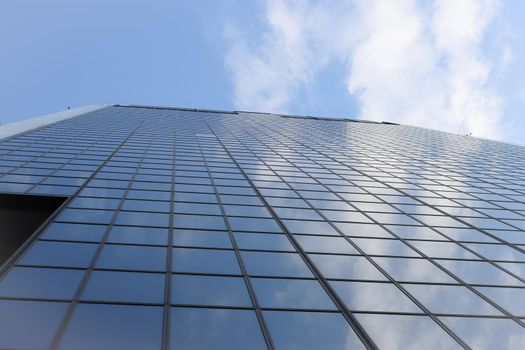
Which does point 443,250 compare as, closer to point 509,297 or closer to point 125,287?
point 509,297

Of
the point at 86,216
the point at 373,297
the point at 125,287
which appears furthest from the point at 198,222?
the point at 373,297

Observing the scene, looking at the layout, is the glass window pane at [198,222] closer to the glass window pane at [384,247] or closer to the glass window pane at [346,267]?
the glass window pane at [346,267]

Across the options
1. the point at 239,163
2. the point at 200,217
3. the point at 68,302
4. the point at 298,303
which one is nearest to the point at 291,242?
the point at 200,217

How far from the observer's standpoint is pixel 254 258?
13.9 m

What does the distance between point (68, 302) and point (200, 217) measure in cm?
709

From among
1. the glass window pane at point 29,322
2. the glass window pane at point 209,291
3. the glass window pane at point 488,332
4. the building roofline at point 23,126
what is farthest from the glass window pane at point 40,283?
the building roofline at point 23,126

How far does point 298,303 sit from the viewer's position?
37.4 ft

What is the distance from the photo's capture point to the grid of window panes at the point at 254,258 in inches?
396

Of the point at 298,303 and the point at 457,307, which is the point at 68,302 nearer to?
the point at 298,303

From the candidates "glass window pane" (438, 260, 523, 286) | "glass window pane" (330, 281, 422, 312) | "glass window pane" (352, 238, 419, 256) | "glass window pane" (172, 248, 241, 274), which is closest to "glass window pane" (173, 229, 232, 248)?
"glass window pane" (172, 248, 241, 274)

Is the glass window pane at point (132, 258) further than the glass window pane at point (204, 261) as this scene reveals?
No

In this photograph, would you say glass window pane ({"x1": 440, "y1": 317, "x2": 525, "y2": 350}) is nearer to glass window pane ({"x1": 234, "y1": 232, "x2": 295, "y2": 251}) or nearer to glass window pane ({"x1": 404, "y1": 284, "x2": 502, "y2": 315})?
glass window pane ({"x1": 404, "y1": 284, "x2": 502, "y2": 315})

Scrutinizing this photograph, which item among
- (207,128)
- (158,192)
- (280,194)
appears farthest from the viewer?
(207,128)

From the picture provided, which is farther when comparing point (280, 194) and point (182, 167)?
point (182, 167)
